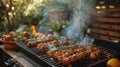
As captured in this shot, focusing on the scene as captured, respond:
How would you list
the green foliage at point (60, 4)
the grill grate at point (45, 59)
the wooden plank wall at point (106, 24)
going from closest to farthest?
1. the grill grate at point (45, 59)
2. the wooden plank wall at point (106, 24)
3. the green foliage at point (60, 4)

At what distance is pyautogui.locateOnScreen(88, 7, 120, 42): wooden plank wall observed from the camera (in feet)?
26.1

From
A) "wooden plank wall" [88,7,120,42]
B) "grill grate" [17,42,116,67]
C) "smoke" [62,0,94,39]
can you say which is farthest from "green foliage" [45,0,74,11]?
"grill grate" [17,42,116,67]

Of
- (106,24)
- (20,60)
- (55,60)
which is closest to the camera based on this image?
(55,60)

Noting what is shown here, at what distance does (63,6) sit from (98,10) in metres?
1.76

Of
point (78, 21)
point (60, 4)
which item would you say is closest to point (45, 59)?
point (78, 21)

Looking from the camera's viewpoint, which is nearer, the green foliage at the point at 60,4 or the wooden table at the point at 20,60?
the wooden table at the point at 20,60

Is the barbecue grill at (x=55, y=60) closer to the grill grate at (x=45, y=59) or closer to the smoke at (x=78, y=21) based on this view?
the grill grate at (x=45, y=59)

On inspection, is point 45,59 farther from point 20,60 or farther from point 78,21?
point 78,21

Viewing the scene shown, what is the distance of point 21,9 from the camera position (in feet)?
36.3

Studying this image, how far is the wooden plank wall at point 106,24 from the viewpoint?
7.97 metres

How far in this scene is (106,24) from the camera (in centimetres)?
853

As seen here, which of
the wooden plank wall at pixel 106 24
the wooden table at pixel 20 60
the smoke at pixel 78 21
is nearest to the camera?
the wooden table at pixel 20 60

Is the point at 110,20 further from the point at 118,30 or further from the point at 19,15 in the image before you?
the point at 19,15

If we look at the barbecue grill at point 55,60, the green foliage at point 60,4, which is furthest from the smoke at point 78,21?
the barbecue grill at point 55,60
